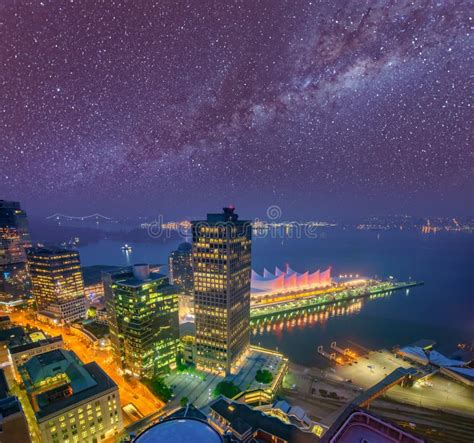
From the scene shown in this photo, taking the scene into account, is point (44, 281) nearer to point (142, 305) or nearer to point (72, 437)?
point (142, 305)

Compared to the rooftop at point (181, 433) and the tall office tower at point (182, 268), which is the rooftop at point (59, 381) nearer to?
the rooftop at point (181, 433)

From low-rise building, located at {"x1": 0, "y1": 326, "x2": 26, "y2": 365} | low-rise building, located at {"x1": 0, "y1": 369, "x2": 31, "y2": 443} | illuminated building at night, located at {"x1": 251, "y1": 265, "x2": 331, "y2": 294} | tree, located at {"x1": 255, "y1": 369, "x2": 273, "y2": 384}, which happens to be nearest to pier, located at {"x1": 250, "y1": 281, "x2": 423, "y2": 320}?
illuminated building at night, located at {"x1": 251, "y1": 265, "x2": 331, "y2": 294}

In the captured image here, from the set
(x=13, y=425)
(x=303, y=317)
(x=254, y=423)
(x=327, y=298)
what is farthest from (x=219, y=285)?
(x=327, y=298)

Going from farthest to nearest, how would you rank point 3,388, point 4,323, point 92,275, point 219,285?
point 92,275 < point 4,323 < point 219,285 < point 3,388

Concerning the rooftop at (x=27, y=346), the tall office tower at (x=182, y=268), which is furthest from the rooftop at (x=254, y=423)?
the tall office tower at (x=182, y=268)

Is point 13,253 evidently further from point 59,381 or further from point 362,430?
point 362,430
